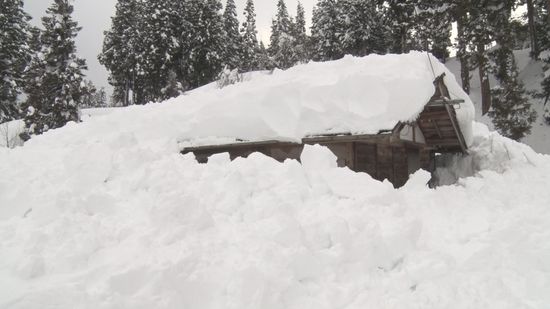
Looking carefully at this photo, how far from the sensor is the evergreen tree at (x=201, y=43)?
34688 mm

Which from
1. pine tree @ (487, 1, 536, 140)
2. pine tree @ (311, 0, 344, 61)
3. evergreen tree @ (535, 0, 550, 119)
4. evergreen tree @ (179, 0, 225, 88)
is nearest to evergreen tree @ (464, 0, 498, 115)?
pine tree @ (487, 1, 536, 140)

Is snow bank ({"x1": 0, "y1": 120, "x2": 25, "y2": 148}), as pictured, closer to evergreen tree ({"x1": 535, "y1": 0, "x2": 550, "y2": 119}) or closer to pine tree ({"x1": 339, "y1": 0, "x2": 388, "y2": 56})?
evergreen tree ({"x1": 535, "y1": 0, "x2": 550, "y2": 119})

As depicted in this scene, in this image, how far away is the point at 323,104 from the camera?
9227 millimetres

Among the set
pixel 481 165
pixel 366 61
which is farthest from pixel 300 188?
pixel 481 165

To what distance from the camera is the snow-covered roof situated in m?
8.74

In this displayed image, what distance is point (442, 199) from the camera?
7.48 meters

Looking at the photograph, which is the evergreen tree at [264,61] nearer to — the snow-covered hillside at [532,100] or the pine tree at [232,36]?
the pine tree at [232,36]

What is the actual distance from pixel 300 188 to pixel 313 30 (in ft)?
132

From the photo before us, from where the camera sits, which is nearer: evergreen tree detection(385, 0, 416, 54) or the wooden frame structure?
the wooden frame structure

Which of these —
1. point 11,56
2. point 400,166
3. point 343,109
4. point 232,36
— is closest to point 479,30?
point 400,166

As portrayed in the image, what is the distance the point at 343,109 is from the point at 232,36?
34.3 meters

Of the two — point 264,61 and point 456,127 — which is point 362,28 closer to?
point 264,61

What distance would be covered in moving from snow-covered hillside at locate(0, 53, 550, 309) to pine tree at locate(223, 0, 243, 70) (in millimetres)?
32638

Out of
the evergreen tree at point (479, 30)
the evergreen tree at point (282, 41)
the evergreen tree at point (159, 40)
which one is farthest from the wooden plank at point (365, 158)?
the evergreen tree at point (282, 41)
